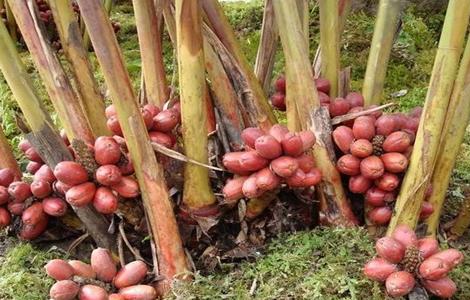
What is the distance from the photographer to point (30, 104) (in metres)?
1.40

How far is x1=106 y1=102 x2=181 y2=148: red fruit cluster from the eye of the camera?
1.40 metres

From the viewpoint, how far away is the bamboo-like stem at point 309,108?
1.39 meters

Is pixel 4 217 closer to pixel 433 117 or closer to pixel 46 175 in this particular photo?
pixel 46 175

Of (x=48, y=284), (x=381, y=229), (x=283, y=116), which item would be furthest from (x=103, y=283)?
(x=283, y=116)

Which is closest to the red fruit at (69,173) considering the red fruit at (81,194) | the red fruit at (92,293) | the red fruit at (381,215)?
the red fruit at (81,194)

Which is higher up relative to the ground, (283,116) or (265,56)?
(265,56)

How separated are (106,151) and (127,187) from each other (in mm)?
91

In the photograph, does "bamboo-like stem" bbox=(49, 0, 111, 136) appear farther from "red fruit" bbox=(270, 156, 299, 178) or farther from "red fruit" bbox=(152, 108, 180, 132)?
"red fruit" bbox=(270, 156, 299, 178)

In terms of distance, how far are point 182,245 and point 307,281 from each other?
0.97 ft

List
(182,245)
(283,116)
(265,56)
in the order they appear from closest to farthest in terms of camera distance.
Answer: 1. (182,245)
2. (265,56)
3. (283,116)

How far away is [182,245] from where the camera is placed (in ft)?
4.73

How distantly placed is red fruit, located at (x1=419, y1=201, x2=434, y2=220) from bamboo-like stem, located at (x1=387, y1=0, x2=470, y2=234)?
0.05m

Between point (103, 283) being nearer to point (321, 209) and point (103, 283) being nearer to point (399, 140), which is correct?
point (321, 209)

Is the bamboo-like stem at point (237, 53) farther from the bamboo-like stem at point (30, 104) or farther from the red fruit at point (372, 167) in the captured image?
the bamboo-like stem at point (30, 104)
